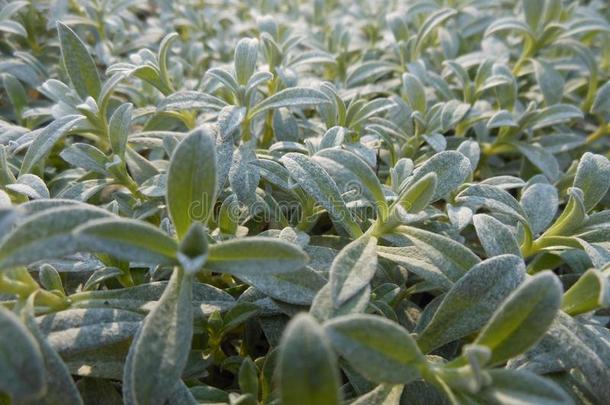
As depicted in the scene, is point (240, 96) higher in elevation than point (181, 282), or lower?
higher

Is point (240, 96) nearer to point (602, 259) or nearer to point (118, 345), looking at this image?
point (118, 345)

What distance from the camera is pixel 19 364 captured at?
864 mm

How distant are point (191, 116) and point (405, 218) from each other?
2.69 ft

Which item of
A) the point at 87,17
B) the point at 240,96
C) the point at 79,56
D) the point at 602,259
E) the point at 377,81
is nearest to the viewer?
the point at 602,259

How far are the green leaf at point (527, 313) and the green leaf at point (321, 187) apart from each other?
1.38ft

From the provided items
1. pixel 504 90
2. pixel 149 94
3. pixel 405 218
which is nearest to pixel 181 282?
pixel 405 218

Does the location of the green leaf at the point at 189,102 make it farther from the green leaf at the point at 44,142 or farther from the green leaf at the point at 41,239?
the green leaf at the point at 41,239

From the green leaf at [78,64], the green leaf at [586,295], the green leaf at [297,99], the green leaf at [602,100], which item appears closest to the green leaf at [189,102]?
the green leaf at [297,99]

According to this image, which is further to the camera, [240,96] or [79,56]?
[79,56]

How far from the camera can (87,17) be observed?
87.7 inches

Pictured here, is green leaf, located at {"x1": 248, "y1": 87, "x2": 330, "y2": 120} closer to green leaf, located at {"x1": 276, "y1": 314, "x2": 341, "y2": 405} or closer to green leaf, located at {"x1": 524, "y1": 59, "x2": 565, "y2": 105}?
green leaf, located at {"x1": 276, "y1": 314, "x2": 341, "y2": 405}

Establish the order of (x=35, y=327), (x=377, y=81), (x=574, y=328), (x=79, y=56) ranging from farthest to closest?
(x=377, y=81), (x=79, y=56), (x=574, y=328), (x=35, y=327)

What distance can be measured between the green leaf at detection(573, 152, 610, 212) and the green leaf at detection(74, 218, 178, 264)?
1.00 metres

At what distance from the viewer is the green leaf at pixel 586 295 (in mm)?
1108
